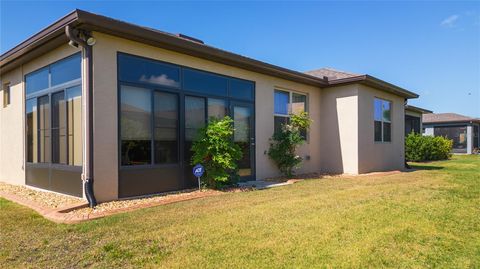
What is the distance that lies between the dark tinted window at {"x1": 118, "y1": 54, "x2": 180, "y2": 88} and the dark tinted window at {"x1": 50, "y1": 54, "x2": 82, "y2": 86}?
0.89 meters

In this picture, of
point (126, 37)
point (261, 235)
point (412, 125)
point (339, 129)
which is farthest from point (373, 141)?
point (412, 125)

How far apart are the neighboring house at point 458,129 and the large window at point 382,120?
19286 mm

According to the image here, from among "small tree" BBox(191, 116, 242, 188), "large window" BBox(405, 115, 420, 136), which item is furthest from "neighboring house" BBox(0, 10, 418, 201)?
"large window" BBox(405, 115, 420, 136)

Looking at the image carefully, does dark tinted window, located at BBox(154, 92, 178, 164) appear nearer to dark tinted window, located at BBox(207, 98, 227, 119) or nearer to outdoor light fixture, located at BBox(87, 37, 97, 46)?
dark tinted window, located at BBox(207, 98, 227, 119)

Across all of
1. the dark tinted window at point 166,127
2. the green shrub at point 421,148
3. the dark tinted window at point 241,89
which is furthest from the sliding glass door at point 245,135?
the green shrub at point 421,148

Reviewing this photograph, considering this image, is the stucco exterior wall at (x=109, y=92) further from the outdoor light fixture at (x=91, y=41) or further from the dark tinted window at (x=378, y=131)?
the dark tinted window at (x=378, y=131)

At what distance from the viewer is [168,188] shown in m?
7.47

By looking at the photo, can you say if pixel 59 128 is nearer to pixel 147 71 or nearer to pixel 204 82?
pixel 147 71

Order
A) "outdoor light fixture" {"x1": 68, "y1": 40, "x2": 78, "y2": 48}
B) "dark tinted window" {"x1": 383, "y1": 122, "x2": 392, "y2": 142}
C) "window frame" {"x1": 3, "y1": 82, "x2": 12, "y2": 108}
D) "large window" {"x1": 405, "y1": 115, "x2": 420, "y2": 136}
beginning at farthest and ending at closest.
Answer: "large window" {"x1": 405, "y1": 115, "x2": 420, "y2": 136} < "dark tinted window" {"x1": 383, "y1": 122, "x2": 392, "y2": 142} < "window frame" {"x1": 3, "y1": 82, "x2": 12, "y2": 108} < "outdoor light fixture" {"x1": 68, "y1": 40, "x2": 78, "y2": 48}

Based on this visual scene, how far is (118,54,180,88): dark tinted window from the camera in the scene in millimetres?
6730

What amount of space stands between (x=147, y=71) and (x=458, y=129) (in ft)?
104

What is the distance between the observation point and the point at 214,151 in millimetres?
7719

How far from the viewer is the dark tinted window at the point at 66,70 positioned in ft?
21.8

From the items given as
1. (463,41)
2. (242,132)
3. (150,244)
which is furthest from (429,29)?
(150,244)
